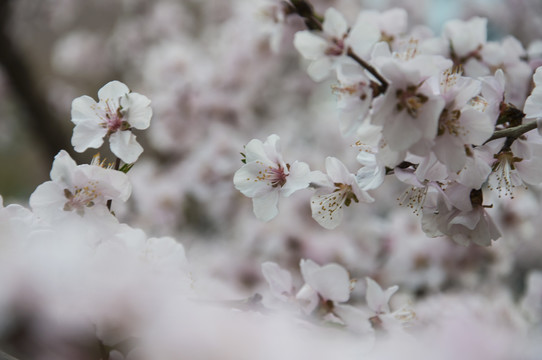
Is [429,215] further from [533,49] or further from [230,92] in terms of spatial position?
[230,92]

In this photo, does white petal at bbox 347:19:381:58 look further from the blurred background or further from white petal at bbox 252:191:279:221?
the blurred background

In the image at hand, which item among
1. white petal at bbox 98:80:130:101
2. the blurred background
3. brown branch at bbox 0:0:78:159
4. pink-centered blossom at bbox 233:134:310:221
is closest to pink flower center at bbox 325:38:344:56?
pink-centered blossom at bbox 233:134:310:221

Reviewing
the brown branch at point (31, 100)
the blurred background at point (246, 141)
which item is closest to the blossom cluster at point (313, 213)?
the blurred background at point (246, 141)

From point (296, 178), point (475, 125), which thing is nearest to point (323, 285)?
point (296, 178)

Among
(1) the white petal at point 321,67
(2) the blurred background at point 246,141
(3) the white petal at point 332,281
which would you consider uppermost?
(2) the blurred background at point 246,141


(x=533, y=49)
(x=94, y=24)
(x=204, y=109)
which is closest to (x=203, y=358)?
(x=533, y=49)

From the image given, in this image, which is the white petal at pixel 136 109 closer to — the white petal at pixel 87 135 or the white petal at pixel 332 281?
the white petal at pixel 87 135
